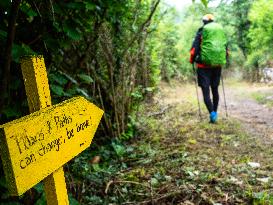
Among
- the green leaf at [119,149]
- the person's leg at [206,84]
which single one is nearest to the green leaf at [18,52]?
the green leaf at [119,149]

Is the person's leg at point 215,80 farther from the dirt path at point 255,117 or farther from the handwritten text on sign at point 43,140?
the handwritten text on sign at point 43,140

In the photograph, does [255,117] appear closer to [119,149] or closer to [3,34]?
[119,149]

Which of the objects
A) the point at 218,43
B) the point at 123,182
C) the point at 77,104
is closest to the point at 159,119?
the point at 218,43

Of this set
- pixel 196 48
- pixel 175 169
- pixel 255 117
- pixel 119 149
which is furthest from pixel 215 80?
pixel 175 169

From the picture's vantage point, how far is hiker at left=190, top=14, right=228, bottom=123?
22.6 ft

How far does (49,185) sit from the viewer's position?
174cm

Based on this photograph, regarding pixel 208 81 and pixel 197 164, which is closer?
pixel 197 164

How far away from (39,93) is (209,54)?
5.53 meters

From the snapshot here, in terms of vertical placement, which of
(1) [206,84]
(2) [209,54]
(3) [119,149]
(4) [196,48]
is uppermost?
(4) [196,48]

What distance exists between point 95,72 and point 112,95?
509 mm

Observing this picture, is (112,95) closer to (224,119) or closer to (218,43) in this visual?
(218,43)

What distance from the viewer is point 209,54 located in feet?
22.5

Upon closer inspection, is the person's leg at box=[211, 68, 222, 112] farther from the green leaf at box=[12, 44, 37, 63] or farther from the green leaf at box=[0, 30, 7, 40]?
the green leaf at box=[0, 30, 7, 40]

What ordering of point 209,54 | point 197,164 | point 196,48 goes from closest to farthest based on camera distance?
point 197,164 < point 209,54 < point 196,48
